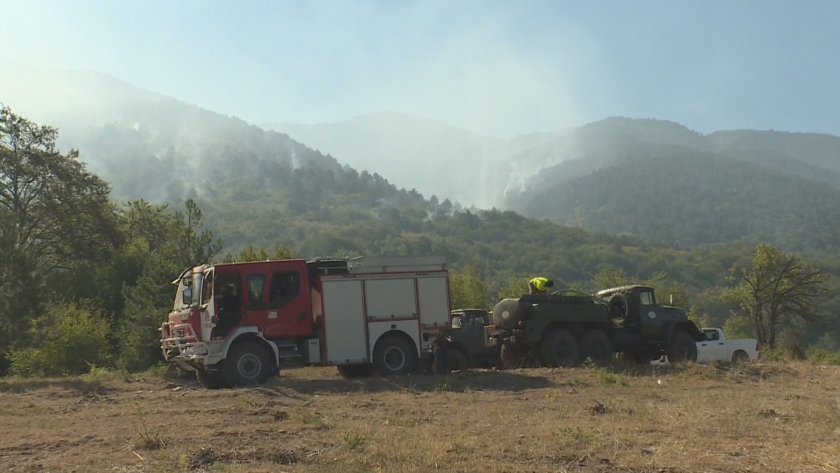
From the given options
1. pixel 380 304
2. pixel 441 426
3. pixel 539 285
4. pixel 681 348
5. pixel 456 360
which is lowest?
pixel 441 426

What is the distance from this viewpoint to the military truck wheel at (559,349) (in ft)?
64.7

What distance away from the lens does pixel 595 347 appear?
20297mm

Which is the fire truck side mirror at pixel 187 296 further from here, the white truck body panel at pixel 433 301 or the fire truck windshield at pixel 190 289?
the white truck body panel at pixel 433 301

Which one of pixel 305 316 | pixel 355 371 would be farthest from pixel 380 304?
pixel 355 371

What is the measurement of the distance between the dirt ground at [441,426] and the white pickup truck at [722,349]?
8896 mm

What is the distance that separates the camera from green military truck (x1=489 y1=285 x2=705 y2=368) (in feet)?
65.0

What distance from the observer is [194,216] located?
39062 millimetres

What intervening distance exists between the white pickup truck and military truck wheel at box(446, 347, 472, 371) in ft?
32.6

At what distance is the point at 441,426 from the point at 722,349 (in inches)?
748

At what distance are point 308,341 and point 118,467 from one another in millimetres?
9165

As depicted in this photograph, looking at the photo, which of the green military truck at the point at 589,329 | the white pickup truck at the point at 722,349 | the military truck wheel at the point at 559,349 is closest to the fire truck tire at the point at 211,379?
the green military truck at the point at 589,329

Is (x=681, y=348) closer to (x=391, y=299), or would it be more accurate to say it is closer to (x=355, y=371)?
(x=391, y=299)

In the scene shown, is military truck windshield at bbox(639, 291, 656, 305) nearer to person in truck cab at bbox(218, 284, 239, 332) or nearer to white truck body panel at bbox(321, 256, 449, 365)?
white truck body panel at bbox(321, 256, 449, 365)

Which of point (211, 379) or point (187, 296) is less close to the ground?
point (187, 296)
